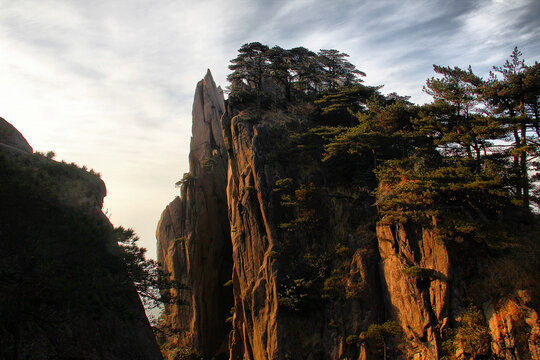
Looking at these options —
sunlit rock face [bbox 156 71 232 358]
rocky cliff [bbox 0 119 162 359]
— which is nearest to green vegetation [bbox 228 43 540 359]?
sunlit rock face [bbox 156 71 232 358]

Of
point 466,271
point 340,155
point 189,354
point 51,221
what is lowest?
point 189,354

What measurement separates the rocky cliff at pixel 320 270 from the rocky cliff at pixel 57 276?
10317 millimetres

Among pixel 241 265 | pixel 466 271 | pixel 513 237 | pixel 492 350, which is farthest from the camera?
pixel 241 265

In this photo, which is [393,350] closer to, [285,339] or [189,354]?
[285,339]

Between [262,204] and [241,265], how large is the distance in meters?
6.11

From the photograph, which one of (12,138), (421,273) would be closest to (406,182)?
(421,273)

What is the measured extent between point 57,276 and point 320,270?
18970 mm

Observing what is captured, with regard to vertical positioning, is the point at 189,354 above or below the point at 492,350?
below

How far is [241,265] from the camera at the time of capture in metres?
30.3

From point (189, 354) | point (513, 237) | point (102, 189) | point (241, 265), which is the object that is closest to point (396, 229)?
point (513, 237)

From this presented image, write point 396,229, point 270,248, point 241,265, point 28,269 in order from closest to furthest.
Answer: point 28,269 < point 396,229 < point 270,248 < point 241,265

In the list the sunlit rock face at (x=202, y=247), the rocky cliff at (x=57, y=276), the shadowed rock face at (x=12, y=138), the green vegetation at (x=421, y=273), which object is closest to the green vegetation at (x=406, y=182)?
the green vegetation at (x=421, y=273)

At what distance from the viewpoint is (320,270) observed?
25984mm

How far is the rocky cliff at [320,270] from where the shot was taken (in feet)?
60.1
